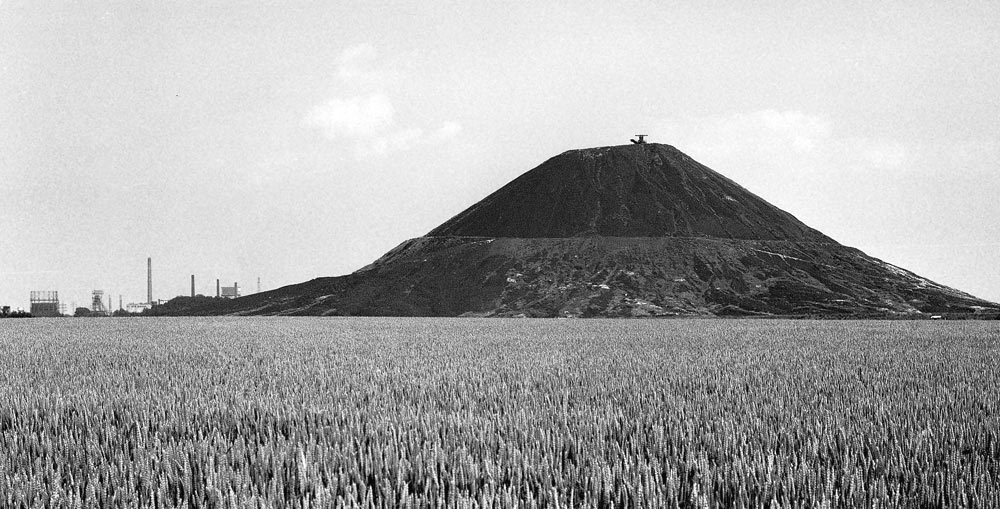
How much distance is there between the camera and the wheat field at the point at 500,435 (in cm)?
420

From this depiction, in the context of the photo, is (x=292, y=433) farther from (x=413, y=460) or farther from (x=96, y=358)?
(x=96, y=358)

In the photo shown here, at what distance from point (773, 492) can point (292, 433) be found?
345 cm

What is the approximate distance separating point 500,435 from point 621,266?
88858mm

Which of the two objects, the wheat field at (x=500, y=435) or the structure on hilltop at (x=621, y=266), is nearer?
the wheat field at (x=500, y=435)

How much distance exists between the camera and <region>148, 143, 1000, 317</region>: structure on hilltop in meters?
82.0

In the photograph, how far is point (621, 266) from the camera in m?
93.2

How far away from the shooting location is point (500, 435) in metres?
5.54

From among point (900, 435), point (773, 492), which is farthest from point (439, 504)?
point (900, 435)

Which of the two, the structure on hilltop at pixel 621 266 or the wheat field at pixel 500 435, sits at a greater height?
the structure on hilltop at pixel 621 266

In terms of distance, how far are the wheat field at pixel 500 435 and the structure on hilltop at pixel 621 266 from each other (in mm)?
66475

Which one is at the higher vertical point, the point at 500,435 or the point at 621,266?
the point at 621,266

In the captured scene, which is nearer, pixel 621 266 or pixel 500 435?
pixel 500 435

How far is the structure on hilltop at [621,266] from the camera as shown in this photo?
8200 centimetres

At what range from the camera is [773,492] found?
165 inches
